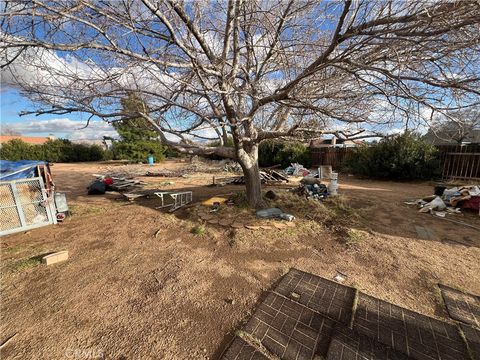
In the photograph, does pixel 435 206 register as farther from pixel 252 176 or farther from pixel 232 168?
pixel 232 168

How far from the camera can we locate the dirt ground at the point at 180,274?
6.20 feet

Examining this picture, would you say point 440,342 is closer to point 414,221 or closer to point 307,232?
point 307,232

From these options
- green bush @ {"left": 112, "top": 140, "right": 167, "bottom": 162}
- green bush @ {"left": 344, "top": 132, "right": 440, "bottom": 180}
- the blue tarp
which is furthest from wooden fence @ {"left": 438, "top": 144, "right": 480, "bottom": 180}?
green bush @ {"left": 112, "top": 140, "right": 167, "bottom": 162}

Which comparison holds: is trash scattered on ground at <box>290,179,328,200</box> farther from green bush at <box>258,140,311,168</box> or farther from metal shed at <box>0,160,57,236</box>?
green bush at <box>258,140,311,168</box>

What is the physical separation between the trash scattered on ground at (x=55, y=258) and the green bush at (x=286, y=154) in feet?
40.0

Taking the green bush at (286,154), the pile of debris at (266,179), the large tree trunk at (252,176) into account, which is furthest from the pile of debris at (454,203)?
the green bush at (286,154)

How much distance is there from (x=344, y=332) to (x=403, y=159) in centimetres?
1042

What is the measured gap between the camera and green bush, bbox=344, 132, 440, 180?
9.41m

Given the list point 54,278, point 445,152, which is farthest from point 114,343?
point 445,152

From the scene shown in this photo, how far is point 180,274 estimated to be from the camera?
280 cm

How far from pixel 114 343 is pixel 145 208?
4.40m

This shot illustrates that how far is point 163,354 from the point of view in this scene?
172cm

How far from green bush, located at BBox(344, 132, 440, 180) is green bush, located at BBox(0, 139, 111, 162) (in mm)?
29966

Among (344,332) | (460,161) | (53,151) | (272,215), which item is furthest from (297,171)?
(53,151)
